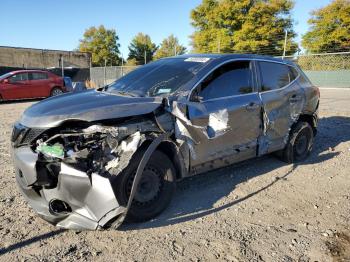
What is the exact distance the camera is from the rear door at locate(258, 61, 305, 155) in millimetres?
5258

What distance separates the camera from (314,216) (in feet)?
13.5

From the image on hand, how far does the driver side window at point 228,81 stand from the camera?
175 inches

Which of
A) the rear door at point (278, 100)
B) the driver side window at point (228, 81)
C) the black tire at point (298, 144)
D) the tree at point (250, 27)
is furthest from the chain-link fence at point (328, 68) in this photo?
the driver side window at point (228, 81)

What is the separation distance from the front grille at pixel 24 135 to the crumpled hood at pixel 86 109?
47mm

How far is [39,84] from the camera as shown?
56.9 feet

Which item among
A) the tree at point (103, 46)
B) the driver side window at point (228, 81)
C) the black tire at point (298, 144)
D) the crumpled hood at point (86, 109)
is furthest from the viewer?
the tree at point (103, 46)

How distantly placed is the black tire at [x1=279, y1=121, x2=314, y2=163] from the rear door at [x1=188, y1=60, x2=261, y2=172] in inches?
43.3

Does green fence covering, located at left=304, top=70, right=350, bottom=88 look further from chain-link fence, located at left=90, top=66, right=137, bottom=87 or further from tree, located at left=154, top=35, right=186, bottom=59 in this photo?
tree, located at left=154, top=35, right=186, bottom=59

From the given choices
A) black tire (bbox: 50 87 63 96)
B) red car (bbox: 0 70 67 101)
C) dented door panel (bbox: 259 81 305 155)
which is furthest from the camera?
black tire (bbox: 50 87 63 96)

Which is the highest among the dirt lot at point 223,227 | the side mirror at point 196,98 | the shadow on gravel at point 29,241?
the side mirror at point 196,98

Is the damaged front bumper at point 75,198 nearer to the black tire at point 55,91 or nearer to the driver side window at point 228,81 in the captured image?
the driver side window at point 228,81

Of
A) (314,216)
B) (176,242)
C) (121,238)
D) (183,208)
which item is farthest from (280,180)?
(121,238)

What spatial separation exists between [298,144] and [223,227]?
292cm

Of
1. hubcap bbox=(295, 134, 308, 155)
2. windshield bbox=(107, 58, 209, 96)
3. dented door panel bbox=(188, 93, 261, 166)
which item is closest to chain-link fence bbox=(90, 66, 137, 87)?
hubcap bbox=(295, 134, 308, 155)
